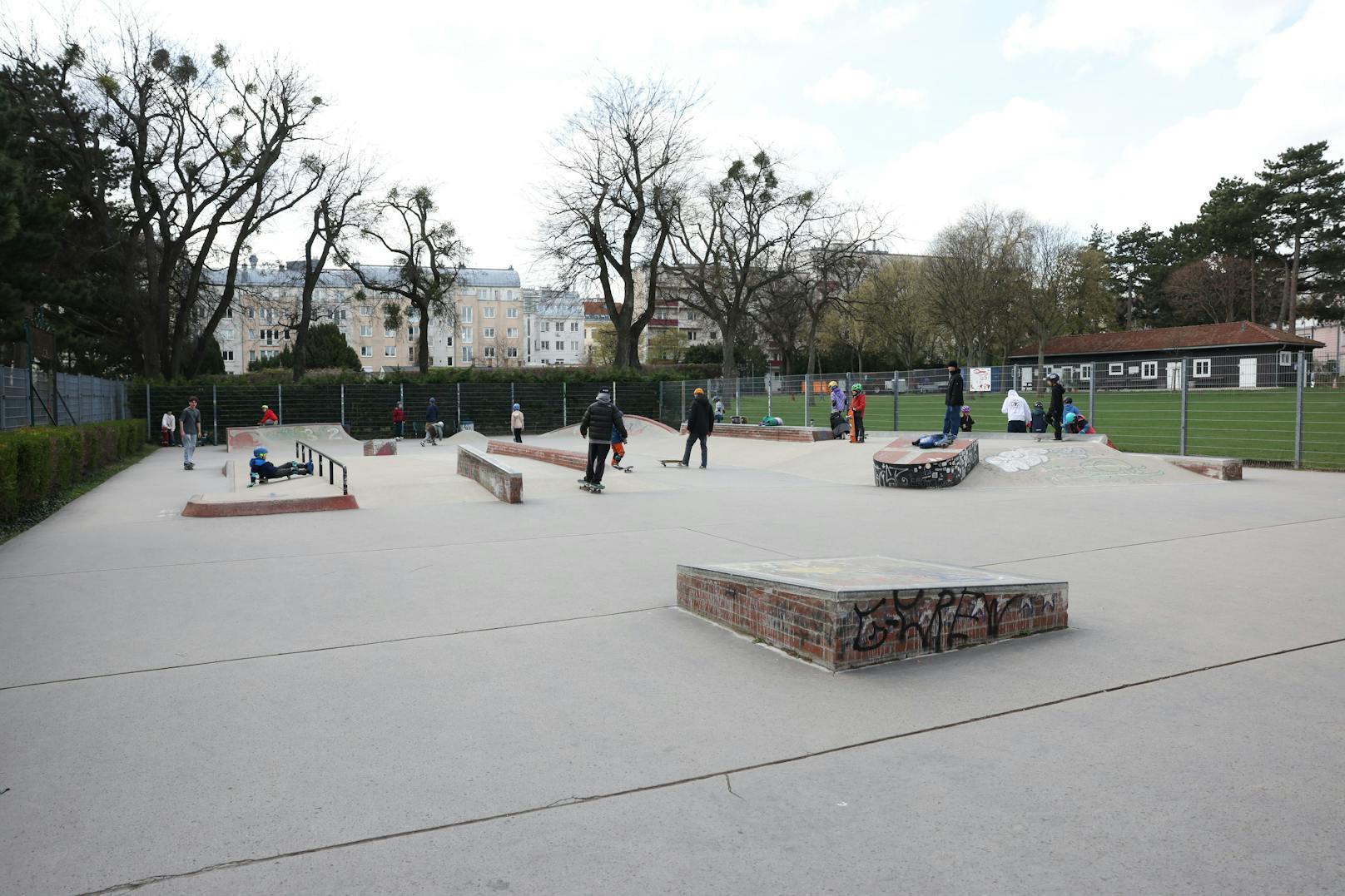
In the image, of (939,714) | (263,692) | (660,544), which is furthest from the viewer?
(660,544)

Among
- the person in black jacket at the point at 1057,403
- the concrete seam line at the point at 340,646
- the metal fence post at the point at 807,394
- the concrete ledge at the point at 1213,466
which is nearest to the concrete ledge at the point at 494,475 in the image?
the concrete seam line at the point at 340,646

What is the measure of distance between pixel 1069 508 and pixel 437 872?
410 inches

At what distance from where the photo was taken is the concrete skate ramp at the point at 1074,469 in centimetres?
1465

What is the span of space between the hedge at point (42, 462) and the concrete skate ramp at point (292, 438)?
27.0ft

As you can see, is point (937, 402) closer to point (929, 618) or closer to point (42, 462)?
point (42, 462)

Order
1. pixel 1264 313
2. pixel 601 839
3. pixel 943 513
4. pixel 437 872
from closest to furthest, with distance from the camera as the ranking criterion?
pixel 437 872, pixel 601 839, pixel 943 513, pixel 1264 313

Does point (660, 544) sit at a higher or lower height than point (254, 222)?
lower

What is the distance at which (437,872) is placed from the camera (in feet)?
8.89

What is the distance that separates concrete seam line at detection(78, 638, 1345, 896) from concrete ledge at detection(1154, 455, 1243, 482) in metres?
11.6

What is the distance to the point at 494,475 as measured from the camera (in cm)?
1364

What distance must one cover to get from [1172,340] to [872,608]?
5902 centimetres

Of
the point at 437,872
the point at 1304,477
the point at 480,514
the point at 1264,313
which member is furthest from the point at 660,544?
the point at 1264,313

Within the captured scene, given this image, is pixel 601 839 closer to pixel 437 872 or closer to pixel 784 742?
pixel 437 872

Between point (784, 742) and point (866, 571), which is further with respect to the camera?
point (866, 571)
